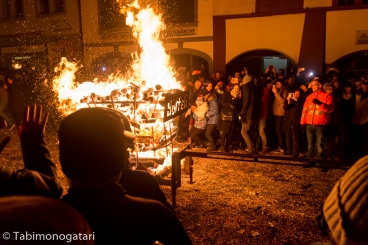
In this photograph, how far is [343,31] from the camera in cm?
1276

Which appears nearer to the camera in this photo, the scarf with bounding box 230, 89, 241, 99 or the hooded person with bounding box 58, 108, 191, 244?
the hooded person with bounding box 58, 108, 191, 244

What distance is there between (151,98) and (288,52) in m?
→ 9.74

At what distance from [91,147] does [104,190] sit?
0.23 meters

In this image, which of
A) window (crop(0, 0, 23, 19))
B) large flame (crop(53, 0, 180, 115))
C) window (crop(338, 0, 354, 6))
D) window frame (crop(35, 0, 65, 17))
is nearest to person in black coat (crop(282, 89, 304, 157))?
large flame (crop(53, 0, 180, 115))

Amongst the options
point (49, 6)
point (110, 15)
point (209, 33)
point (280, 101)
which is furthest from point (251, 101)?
point (49, 6)

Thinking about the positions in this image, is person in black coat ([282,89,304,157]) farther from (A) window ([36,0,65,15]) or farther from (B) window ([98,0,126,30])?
(A) window ([36,0,65,15])

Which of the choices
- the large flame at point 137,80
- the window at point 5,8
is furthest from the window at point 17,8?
the large flame at point 137,80

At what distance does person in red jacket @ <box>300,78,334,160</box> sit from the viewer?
25.0 ft

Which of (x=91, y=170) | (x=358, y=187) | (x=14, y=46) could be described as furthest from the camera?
(x=14, y=46)

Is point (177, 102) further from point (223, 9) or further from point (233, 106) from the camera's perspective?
point (223, 9)

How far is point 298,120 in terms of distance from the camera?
8.38m

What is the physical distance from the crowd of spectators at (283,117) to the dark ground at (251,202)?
1069mm

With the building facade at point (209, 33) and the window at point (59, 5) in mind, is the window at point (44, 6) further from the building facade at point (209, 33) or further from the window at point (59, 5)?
the window at point (59, 5)

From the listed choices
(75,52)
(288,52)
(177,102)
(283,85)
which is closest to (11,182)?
(177,102)
